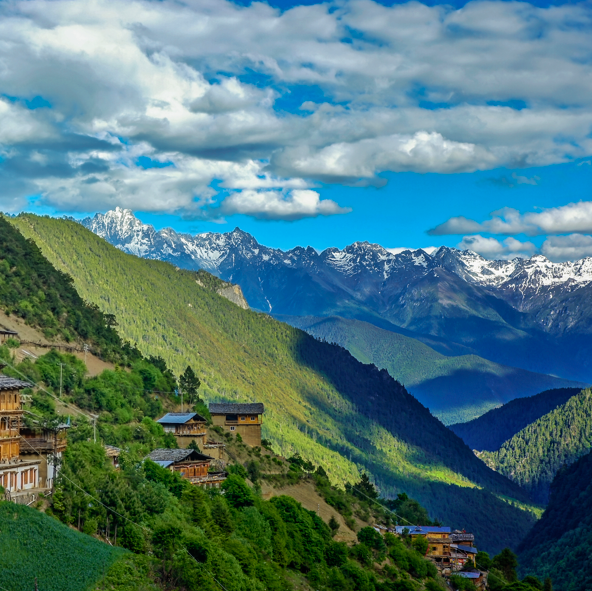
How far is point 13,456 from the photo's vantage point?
74.4 m

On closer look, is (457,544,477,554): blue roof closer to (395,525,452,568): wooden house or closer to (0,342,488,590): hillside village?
(0,342,488,590): hillside village

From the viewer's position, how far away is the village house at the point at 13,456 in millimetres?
70312

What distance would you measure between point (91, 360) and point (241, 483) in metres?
54.9

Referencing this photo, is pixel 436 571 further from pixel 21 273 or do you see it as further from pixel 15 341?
pixel 21 273

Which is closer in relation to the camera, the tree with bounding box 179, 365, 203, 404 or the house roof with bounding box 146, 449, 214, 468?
the house roof with bounding box 146, 449, 214, 468

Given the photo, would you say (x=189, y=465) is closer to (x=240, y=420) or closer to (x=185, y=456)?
(x=185, y=456)

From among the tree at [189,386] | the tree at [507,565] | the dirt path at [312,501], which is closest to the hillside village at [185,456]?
the tree at [507,565]

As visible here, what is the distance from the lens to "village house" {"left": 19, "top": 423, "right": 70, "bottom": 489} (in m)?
75.1

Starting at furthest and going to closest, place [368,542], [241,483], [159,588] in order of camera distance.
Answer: [368,542], [241,483], [159,588]

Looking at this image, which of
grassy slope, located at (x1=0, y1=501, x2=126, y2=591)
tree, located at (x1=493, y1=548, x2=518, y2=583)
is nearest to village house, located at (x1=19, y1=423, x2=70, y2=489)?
grassy slope, located at (x1=0, y1=501, x2=126, y2=591)

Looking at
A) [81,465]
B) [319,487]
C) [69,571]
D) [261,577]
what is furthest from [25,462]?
[319,487]

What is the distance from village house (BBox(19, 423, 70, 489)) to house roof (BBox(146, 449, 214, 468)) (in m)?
26.2

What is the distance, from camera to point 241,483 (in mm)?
104312

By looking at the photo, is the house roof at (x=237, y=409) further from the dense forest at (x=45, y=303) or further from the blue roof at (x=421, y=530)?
the blue roof at (x=421, y=530)
